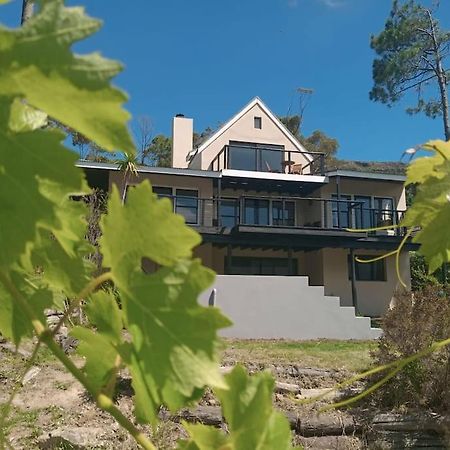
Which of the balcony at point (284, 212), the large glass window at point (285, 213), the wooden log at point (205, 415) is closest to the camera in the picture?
the wooden log at point (205, 415)

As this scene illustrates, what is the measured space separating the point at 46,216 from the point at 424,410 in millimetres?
5477

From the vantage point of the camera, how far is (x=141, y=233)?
0.32 metres

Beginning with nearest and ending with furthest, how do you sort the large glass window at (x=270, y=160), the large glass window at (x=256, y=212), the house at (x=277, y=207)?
the house at (x=277, y=207), the large glass window at (x=256, y=212), the large glass window at (x=270, y=160)

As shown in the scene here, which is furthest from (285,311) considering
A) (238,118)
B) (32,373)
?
(238,118)

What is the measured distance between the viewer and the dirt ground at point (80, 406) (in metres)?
4.39

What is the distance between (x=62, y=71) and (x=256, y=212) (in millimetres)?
18069

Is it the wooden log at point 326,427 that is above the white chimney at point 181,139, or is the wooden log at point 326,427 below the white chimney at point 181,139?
below

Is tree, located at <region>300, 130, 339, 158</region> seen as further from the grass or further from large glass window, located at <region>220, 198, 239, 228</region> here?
the grass

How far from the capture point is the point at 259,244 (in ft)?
53.0

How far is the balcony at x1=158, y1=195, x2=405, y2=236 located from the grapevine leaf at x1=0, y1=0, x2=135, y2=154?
16.4 metres

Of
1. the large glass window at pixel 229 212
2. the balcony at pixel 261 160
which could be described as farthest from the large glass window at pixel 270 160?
the large glass window at pixel 229 212

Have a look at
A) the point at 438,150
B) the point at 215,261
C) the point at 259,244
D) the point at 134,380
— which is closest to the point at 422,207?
the point at 438,150

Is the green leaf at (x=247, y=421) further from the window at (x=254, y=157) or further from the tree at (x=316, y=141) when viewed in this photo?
the tree at (x=316, y=141)

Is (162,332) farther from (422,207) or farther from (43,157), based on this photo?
(422,207)
